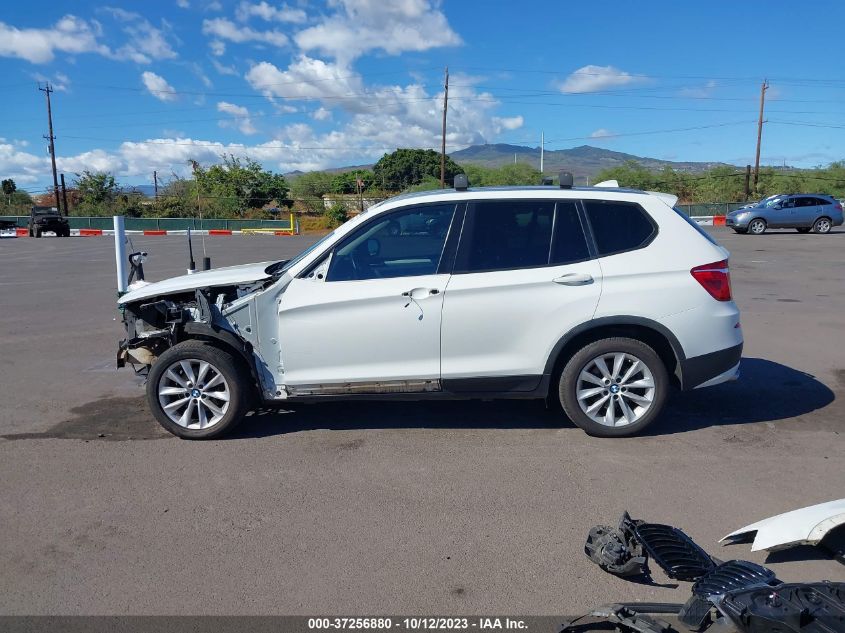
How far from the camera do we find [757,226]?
29219 millimetres

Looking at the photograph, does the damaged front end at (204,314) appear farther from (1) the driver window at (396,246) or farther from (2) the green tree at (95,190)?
(2) the green tree at (95,190)

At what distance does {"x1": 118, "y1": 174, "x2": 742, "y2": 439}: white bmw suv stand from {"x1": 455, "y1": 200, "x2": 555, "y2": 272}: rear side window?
A: 1cm

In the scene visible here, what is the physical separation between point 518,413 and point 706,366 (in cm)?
156

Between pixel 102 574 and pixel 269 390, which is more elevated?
pixel 269 390

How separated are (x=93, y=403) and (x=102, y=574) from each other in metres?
3.26

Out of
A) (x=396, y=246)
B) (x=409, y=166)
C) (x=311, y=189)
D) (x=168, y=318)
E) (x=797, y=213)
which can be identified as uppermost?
(x=409, y=166)

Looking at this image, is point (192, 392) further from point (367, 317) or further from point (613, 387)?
point (613, 387)

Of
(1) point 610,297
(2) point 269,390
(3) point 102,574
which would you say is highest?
(1) point 610,297

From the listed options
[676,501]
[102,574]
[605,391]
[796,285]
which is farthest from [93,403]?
[796,285]

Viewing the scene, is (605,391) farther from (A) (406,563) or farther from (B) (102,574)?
(B) (102,574)

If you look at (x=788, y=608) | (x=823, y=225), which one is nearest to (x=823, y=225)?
(x=823, y=225)

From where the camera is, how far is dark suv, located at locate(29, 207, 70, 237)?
132 feet

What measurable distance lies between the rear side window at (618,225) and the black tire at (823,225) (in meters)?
28.0

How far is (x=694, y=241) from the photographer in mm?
5309
